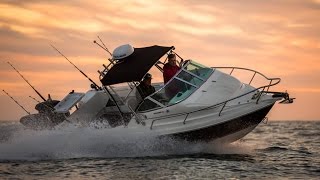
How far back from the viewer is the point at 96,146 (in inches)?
632

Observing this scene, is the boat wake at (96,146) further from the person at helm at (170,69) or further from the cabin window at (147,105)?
the person at helm at (170,69)

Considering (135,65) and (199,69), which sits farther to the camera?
(199,69)

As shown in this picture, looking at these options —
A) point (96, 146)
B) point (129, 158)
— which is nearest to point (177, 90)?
point (129, 158)

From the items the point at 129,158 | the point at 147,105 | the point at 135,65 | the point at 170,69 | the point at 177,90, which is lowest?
the point at 129,158

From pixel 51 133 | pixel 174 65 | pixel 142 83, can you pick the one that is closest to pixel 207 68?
pixel 174 65

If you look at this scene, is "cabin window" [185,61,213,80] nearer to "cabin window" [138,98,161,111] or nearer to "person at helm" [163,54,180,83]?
"person at helm" [163,54,180,83]

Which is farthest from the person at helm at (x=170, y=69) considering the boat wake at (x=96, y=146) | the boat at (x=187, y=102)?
the boat wake at (x=96, y=146)

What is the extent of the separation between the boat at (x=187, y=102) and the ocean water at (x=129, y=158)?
466 mm

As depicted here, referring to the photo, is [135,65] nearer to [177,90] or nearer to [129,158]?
[177,90]

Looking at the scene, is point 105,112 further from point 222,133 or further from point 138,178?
point 138,178

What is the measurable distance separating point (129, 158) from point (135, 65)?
2.84 meters

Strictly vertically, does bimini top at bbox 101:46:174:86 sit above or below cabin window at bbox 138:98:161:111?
above

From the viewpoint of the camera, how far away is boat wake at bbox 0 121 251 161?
1541 centimetres

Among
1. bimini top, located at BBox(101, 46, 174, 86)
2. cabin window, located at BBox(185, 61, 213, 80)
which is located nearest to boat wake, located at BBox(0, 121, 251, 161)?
bimini top, located at BBox(101, 46, 174, 86)
